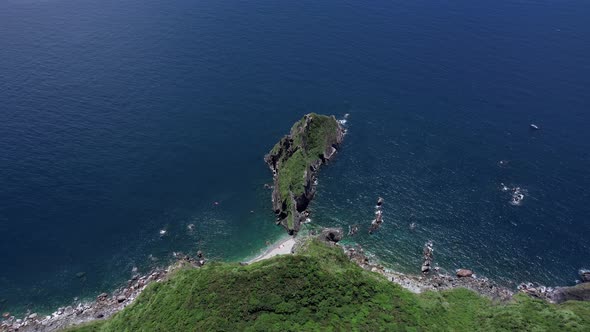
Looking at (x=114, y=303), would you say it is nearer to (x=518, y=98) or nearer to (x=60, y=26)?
(x=518, y=98)

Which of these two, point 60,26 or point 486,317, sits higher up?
point 60,26

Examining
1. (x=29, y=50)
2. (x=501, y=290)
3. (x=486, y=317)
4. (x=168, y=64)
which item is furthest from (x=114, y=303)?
(x=29, y=50)

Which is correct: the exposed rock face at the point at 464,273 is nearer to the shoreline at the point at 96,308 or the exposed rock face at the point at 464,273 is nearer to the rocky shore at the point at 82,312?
the shoreline at the point at 96,308

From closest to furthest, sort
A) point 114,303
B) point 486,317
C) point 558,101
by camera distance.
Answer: point 486,317
point 114,303
point 558,101

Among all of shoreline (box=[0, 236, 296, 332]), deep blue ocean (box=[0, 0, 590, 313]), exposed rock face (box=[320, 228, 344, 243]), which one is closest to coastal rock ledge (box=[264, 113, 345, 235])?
deep blue ocean (box=[0, 0, 590, 313])

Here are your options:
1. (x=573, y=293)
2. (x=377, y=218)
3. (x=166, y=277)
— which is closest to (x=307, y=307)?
(x=166, y=277)

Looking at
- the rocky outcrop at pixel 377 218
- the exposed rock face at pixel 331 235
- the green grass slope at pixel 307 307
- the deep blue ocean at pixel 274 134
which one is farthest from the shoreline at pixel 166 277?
the rocky outcrop at pixel 377 218
